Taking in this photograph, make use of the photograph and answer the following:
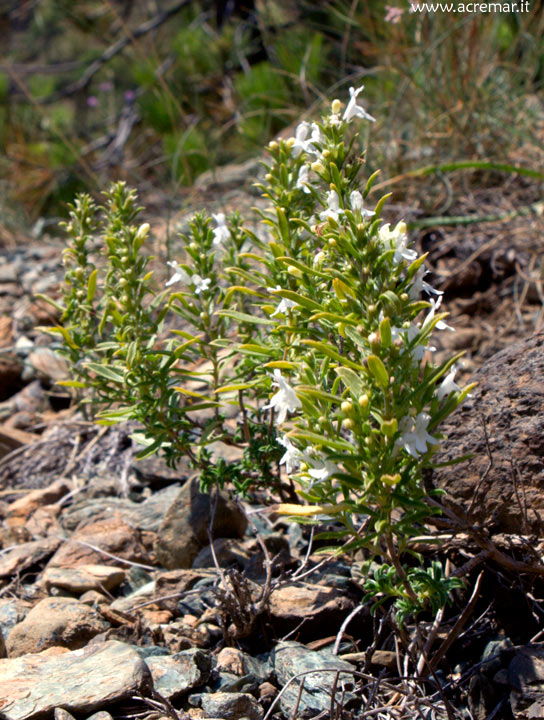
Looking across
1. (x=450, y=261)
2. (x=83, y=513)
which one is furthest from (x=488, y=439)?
(x=450, y=261)

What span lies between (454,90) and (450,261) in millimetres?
1158

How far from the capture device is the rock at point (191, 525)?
7.96 ft

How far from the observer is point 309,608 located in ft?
6.41

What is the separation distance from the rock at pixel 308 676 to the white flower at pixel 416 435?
551 mm

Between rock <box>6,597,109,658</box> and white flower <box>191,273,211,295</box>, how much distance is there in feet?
3.46

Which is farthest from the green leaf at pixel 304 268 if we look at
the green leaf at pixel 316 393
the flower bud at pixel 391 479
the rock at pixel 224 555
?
the rock at pixel 224 555

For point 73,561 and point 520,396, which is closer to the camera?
point 520,396

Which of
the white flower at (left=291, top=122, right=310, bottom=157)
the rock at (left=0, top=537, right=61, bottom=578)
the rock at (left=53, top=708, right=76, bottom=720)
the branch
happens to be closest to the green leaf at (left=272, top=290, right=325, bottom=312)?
the white flower at (left=291, top=122, right=310, bottom=157)

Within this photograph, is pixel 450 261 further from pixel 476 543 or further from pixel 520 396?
pixel 476 543

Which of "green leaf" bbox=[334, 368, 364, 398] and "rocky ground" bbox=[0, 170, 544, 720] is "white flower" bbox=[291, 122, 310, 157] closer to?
"green leaf" bbox=[334, 368, 364, 398]

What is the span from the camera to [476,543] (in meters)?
1.79

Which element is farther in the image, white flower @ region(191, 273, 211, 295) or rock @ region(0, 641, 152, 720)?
white flower @ region(191, 273, 211, 295)

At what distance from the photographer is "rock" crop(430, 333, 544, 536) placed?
184cm

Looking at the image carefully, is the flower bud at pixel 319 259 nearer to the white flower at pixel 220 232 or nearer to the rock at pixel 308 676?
the white flower at pixel 220 232
